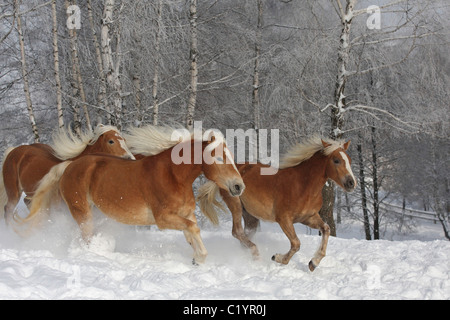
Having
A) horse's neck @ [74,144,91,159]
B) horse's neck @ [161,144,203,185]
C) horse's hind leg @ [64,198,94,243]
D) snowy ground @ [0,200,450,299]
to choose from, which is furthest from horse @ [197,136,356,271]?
horse's neck @ [74,144,91,159]

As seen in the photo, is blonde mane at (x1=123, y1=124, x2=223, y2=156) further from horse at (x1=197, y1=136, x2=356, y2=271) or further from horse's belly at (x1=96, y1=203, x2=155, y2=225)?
horse at (x1=197, y1=136, x2=356, y2=271)

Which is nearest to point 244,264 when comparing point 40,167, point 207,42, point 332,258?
point 332,258

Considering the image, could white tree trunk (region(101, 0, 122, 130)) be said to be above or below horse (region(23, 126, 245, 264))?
above

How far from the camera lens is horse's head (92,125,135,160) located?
707 centimetres

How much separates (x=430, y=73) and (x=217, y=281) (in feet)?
34.9

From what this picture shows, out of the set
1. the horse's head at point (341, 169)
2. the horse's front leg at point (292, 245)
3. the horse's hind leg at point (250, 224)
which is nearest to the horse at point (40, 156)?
the horse's hind leg at point (250, 224)

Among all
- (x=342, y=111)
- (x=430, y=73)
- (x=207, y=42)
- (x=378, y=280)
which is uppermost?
(x=207, y=42)

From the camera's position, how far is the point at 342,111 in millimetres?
9617

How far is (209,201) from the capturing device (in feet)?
21.9

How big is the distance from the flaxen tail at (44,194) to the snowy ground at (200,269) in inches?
8.9

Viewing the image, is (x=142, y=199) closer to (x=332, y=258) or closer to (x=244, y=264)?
(x=244, y=264)

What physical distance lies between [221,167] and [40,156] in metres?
3.70

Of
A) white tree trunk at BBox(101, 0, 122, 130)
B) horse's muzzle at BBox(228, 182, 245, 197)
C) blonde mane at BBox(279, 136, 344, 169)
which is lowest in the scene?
horse's muzzle at BBox(228, 182, 245, 197)

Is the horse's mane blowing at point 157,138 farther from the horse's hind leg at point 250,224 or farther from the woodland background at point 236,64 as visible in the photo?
the woodland background at point 236,64
